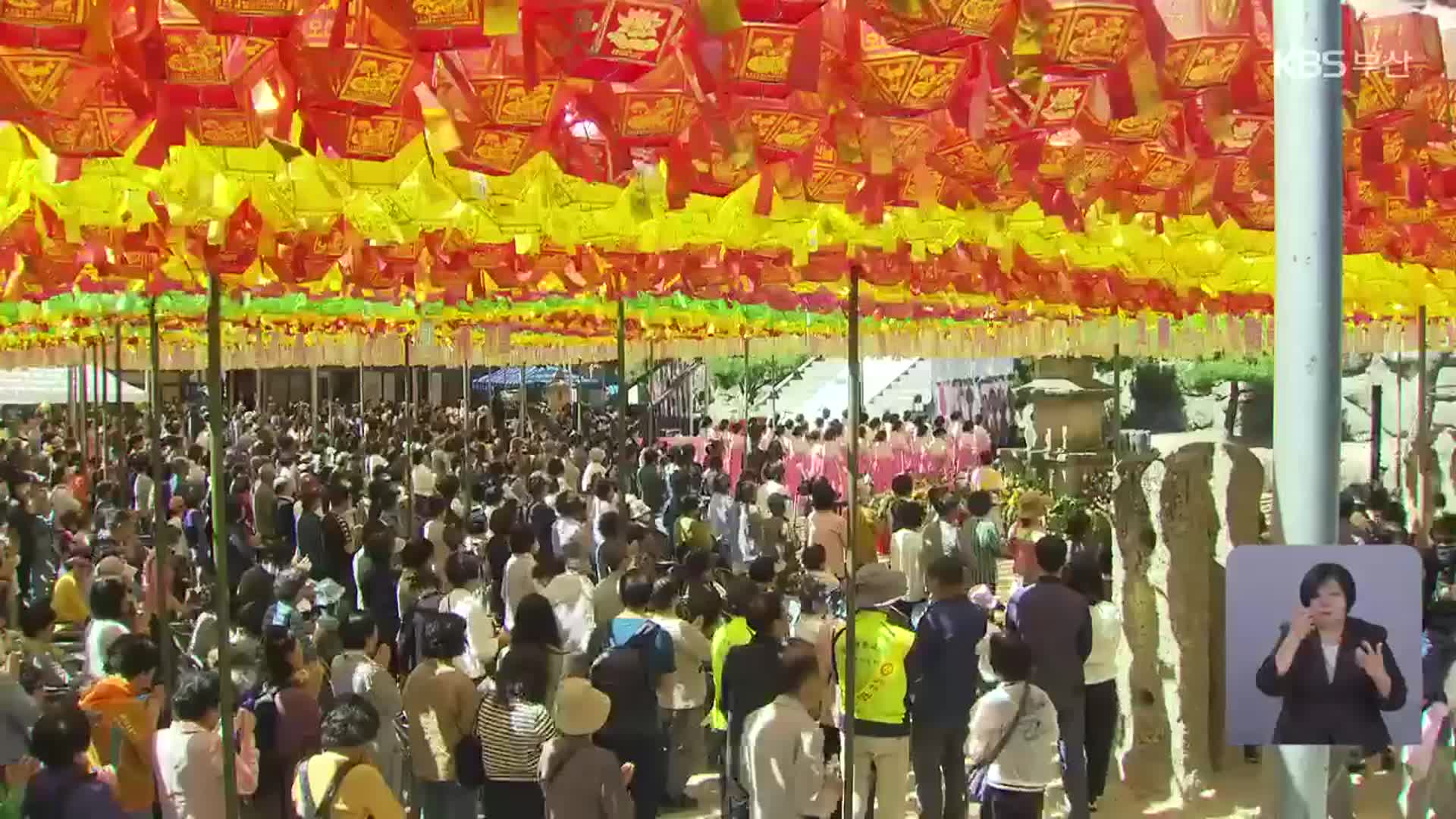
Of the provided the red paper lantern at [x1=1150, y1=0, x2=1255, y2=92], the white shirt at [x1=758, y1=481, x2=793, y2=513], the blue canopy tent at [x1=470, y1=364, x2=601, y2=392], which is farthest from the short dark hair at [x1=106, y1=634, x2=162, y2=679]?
the blue canopy tent at [x1=470, y1=364, x2=601, y2=392]

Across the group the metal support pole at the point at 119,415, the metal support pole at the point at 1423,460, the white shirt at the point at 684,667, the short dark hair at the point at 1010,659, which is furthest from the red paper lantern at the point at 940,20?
the metal support pole at the point at 119,415

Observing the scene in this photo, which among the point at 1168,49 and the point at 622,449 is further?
the point at 622,449

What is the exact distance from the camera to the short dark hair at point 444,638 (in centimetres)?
495

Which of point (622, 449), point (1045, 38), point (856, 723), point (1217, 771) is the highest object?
point (1045, 38)

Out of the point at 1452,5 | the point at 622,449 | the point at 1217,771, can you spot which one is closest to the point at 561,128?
the point at 1452,5

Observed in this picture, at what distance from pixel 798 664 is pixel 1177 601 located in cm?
315

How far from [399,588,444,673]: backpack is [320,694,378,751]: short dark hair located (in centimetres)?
124

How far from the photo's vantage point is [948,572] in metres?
5.53

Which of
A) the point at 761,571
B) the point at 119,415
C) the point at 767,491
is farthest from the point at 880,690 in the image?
the point at 119,415

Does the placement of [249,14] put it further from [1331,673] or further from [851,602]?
[851,602]

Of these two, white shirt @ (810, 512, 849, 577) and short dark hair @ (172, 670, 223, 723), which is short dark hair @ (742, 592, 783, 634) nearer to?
short dark hair @ (172, 670, 223, 723)

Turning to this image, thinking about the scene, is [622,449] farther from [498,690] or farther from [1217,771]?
[498,690]

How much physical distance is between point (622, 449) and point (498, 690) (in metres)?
5.77

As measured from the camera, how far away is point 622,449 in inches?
413
